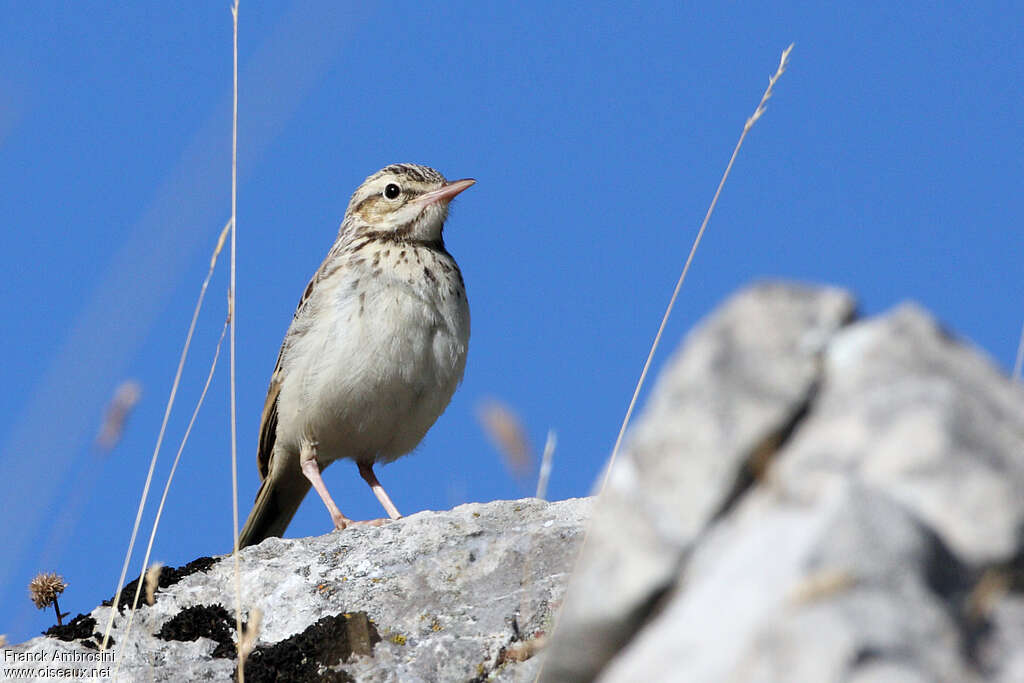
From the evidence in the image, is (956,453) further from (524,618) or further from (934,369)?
(524,618)

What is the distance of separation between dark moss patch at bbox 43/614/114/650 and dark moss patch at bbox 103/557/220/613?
0.52ft

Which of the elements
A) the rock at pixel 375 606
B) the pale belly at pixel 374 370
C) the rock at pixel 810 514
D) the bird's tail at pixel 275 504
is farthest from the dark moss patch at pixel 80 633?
the bird's tail at pixel 275 504

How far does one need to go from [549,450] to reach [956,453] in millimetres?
1399

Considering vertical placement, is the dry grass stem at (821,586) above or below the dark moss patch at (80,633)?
below

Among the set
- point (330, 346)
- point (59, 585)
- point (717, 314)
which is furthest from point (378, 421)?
point (717, 314)

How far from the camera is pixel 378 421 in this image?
7.68 meters

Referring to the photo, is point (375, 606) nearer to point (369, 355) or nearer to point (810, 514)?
point (369, 355)

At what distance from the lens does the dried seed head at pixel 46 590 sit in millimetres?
4582

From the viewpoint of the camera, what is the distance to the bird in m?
7.42

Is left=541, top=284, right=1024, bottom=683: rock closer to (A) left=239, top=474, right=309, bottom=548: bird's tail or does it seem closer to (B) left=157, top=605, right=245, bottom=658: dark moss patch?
(B) left=157, top=605, right=245, bottom=658: dark moss patch

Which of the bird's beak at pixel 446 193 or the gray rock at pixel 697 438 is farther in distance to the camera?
the bird's beak at pixel 446 193

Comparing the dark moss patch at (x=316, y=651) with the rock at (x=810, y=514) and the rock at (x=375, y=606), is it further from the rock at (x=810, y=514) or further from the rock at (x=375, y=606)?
the rock at (x=810, y=514)

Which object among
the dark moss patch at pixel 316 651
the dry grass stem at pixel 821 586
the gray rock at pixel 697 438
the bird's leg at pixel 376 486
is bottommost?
the dry grass stem at pixel 821 586

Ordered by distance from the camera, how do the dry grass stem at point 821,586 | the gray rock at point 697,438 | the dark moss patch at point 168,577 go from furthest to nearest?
the dark moss patch at point 168,577 → the gray rock at point 697,438 → the dry grass stem at point 821,586
